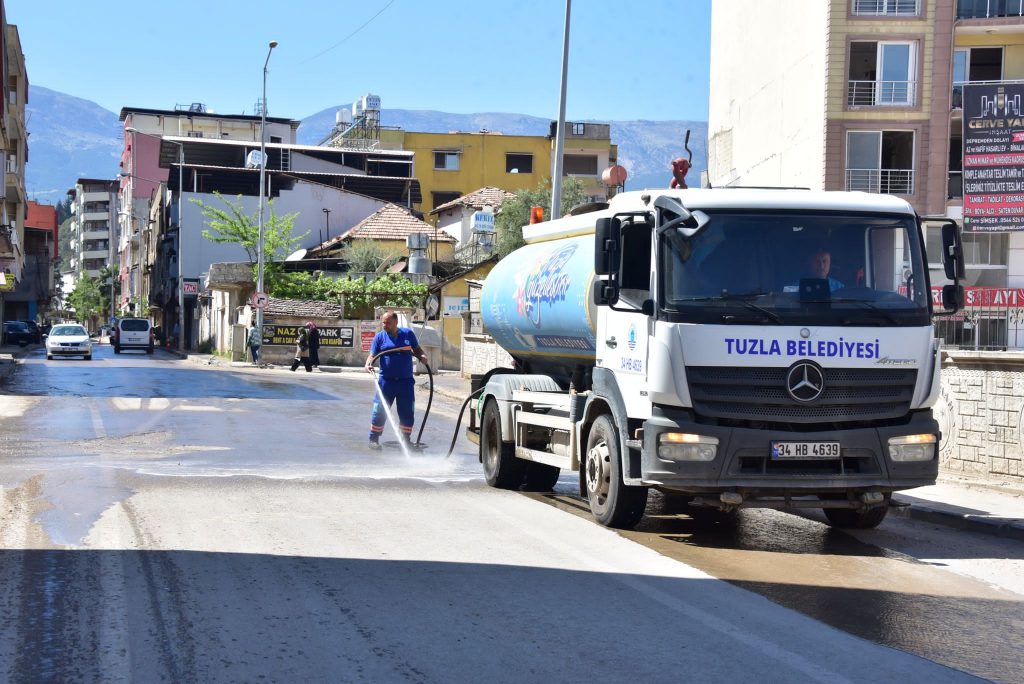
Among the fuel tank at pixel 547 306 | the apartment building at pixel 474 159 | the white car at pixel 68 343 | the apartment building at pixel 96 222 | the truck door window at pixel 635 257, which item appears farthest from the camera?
the apartment building at pixel 96 222

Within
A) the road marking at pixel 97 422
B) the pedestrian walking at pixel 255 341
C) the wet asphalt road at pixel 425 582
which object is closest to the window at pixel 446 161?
the pedestrian walking at pixel 255 341

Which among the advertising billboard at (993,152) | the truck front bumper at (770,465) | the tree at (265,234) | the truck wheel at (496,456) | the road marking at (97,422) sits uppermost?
the tree at (265,234)

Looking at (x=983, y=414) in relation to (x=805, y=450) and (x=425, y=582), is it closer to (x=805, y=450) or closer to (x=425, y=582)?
(x=805, y=450)

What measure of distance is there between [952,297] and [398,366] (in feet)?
25.3

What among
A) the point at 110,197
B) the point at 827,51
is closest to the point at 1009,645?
the point at 827,51

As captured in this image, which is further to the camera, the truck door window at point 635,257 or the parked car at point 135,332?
the parked car at point 135,332

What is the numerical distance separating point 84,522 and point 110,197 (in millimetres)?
171077

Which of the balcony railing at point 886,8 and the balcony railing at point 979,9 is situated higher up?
the balcony railing at point 979,9

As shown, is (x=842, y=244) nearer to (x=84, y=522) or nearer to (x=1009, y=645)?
(x=1009, y=645)

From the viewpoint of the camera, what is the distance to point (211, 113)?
117 meters

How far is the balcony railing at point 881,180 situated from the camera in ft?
128

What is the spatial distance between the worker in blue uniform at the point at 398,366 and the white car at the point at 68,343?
38545 mm

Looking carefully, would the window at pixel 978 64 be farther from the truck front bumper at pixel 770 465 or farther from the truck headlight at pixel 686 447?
the truck headlight at pixel 686 447

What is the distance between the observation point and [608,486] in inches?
388
